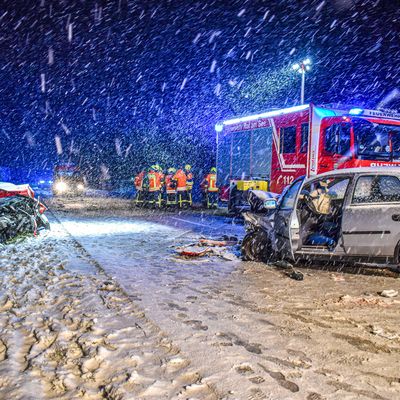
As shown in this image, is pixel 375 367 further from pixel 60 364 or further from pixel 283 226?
pixel 283 226

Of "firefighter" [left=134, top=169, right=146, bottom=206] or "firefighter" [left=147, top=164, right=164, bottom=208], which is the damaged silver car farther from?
"firefighter" [left=134, top=169, right=146, bottom=206]

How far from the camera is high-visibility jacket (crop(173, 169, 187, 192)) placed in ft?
54.8

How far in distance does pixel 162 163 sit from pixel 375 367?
30606 millimetres

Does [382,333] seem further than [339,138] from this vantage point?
No

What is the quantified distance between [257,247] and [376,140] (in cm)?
510

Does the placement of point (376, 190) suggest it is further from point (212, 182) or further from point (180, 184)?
point (180, 184)

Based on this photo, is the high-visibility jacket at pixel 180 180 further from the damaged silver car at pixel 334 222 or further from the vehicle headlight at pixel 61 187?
the vehicle headlight at pixel 61 187

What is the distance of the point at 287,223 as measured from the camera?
592 centimetres

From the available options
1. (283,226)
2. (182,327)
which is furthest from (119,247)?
(182,327)

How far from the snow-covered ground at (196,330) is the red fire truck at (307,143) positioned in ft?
15.1

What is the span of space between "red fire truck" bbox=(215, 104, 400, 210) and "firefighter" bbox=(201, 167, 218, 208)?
8.58ft

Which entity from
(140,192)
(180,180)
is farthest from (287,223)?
(140,192)

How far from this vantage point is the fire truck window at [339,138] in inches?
385

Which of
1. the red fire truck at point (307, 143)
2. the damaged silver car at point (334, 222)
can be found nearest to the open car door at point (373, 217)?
the damaged silver car at point (334, 222)
